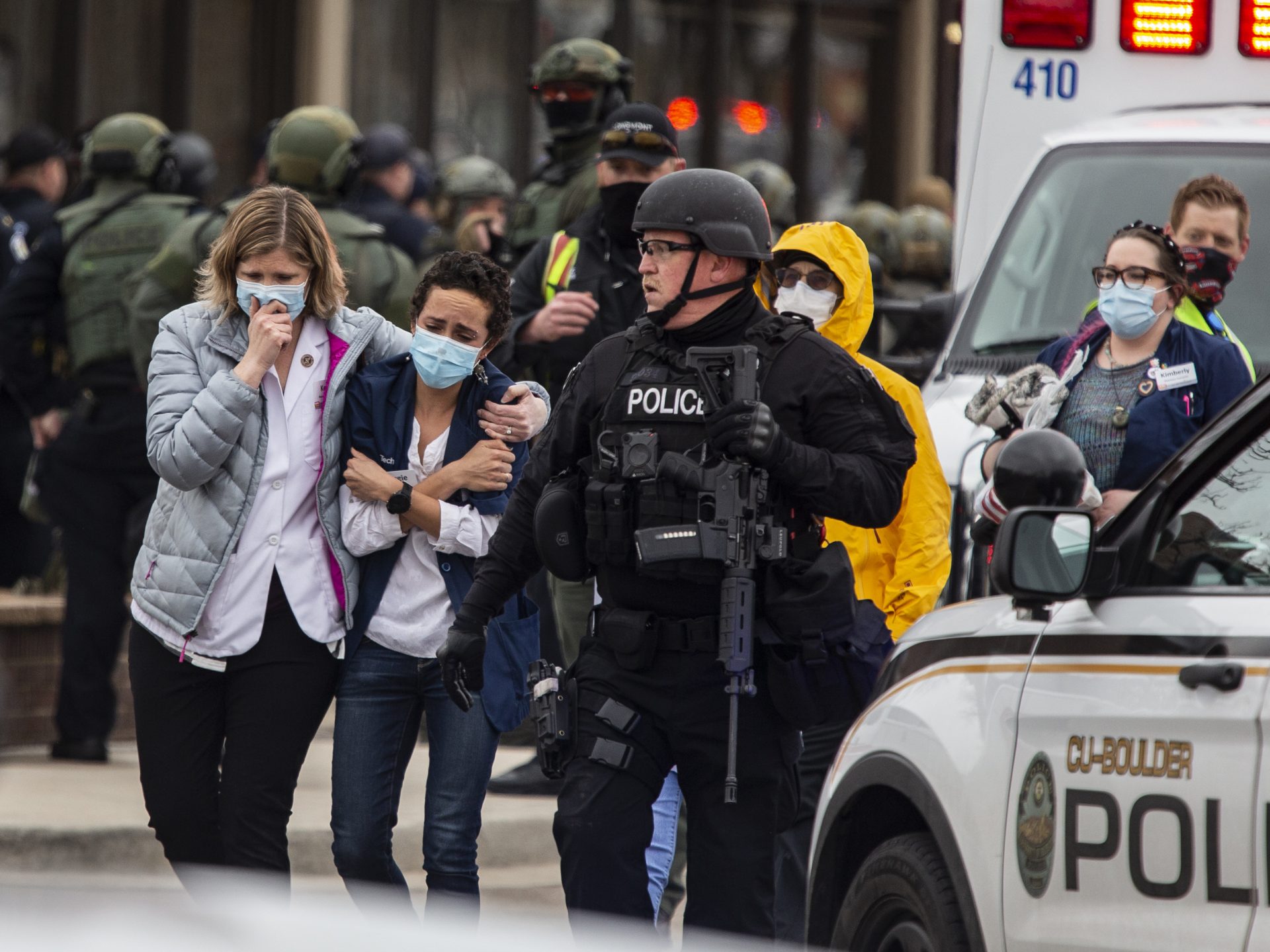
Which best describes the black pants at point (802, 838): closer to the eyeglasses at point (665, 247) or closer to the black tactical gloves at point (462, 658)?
the black tactical gloves at point (462, 658)

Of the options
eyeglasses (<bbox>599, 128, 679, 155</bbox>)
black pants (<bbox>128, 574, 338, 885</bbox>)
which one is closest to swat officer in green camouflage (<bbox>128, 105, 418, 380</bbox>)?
eyeglasses (<bbox>599, 128, 679, 155</bbox>)

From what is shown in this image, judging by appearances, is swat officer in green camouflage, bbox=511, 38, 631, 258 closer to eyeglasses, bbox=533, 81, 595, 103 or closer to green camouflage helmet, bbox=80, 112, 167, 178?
eyeglasses, bbox=533, 81, 595, 103

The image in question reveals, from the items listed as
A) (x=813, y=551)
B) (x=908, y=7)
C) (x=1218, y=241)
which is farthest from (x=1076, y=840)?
(x=908, y=7)

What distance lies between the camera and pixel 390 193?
10.6m

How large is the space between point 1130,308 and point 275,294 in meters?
2.16

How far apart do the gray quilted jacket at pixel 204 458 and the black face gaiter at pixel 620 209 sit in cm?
149

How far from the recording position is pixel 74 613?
8.38 meters

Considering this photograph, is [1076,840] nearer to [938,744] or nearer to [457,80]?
[938,744]

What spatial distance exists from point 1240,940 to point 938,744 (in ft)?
3.07

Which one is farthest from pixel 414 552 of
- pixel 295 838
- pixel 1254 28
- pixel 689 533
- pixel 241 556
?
pixel 1254 28

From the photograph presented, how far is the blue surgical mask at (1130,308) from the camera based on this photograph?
555 cm

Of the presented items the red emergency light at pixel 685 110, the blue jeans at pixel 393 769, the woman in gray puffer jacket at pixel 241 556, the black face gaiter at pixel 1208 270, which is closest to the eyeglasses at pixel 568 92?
the black face gaiter at pixel 1208 270

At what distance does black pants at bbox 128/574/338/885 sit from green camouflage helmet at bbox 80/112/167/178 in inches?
150

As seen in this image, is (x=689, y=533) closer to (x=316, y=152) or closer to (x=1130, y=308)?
(x=1130, y=308)
